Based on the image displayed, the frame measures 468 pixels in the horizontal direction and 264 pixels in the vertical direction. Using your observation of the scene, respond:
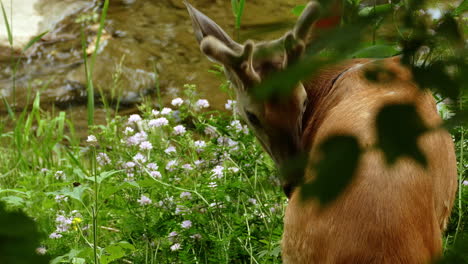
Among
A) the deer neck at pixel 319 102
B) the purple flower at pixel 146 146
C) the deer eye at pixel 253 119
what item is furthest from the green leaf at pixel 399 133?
the purple flower at pixel 146 146

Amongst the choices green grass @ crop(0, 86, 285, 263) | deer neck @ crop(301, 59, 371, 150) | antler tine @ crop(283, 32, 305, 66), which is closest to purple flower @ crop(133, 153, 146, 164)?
green grass @ crop(0, 86, 285, 263)

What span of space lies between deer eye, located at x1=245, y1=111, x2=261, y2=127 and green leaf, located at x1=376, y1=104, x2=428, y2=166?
1.90 meters

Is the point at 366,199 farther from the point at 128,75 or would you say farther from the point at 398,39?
the point at 128,75

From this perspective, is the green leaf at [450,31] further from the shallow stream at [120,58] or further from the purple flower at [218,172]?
the shallow stream at [120,58]

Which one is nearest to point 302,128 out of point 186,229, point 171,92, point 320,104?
point 320,104

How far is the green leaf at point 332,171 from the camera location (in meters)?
0.50

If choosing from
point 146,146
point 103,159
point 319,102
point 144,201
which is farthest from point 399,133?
point 103,159

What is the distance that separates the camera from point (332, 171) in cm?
50

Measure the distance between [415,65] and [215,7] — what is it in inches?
338

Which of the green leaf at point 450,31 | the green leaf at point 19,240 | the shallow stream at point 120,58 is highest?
the green leaf at point 450,31

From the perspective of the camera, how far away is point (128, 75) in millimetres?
8703

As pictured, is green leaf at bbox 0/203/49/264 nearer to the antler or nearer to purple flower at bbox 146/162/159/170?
the antler

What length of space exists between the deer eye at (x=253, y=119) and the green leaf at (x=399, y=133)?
6.22 feet

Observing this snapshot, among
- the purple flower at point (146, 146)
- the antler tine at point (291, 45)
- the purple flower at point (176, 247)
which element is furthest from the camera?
the purple flower at point (146, 146)
